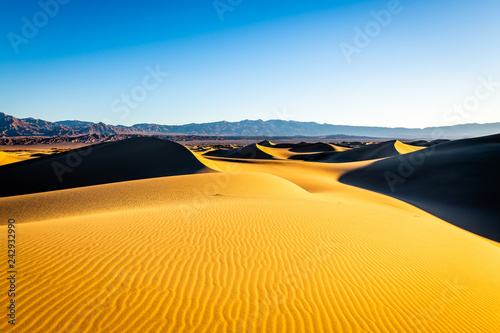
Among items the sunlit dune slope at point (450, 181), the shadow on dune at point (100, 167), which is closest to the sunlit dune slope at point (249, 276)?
the sunlit dune slope at point (450, 181)

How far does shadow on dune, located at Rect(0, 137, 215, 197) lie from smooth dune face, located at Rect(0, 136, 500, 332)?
14.5 meters

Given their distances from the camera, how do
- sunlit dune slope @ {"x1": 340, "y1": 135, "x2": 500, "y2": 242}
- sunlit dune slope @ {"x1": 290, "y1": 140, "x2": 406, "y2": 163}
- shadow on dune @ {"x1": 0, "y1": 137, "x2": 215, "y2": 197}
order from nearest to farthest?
1. sunlit dune slope @ {"x1": 340, "y1": 135, "x2": 500, "y2": 242}
2. shadow on dune @ {"x1": 0, "y1": 137, "x2": 215, "y2": 197}
3. sunlit dune slope @ {"x1": 290, "y1": 140, "x2": 406, "y2": 163}

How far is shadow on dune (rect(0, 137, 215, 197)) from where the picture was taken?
1873 centimetres

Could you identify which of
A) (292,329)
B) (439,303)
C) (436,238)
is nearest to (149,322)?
(292,329)

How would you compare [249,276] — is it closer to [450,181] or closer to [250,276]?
[250,276]

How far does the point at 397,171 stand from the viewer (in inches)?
989

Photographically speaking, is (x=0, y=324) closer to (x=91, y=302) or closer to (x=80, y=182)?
(x=91, y=302)

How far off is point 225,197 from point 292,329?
9141 mm

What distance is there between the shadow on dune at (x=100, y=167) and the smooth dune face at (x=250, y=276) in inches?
571

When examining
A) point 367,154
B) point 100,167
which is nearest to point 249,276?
point 100,167

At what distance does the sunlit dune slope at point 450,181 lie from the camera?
15211 millimetres

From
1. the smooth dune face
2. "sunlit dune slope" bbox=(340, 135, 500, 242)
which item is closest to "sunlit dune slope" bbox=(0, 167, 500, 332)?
the smooth dune face

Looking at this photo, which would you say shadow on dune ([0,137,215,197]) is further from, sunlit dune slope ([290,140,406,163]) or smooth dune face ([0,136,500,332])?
sunlit dune slope ([290,140,406,163])

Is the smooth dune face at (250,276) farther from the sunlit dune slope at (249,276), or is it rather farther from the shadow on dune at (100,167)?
the shadow on dune at (100,167)
